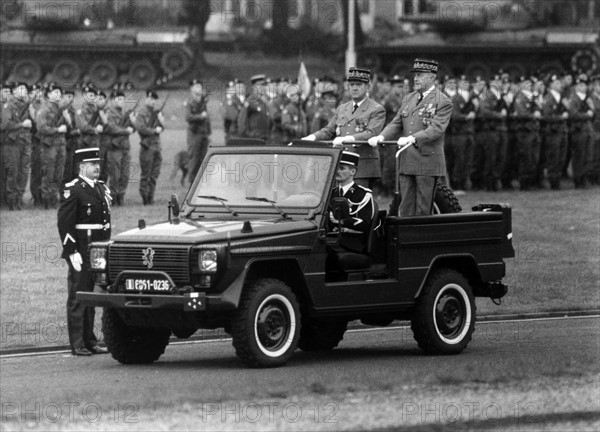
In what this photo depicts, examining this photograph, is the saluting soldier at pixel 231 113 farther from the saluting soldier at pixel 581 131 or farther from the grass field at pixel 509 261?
the saluting soldier at pixel 581 131

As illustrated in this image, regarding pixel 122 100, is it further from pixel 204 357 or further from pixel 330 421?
pixel 330 421

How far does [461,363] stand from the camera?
43.3 feet

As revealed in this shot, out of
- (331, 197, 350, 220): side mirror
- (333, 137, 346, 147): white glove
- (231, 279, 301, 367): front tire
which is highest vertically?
(333, 137, 346, 147): white glove

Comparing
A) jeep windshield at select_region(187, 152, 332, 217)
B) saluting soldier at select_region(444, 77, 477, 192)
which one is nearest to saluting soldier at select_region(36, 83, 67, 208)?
saluting soldier at select_region(444, 77, 477, 192)

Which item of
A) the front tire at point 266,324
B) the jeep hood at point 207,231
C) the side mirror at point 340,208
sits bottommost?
the front tire at point 266,324

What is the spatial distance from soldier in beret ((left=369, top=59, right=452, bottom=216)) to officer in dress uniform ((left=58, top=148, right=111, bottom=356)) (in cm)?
262

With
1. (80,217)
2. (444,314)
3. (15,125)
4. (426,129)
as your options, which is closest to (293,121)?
(15,125)

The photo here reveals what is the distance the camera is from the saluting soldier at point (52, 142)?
1078 inches

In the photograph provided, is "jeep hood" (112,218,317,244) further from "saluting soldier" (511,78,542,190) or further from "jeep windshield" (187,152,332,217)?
"saluting soldier" (511,78,542,190)

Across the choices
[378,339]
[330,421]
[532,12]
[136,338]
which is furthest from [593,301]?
[532,12]

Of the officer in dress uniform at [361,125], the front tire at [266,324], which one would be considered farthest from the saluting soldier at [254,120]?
the front tire at [266,324]

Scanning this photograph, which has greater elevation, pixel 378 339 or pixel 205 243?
pixel 205 243

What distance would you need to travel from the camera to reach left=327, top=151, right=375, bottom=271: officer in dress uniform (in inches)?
540

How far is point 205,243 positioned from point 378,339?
3535 mm
